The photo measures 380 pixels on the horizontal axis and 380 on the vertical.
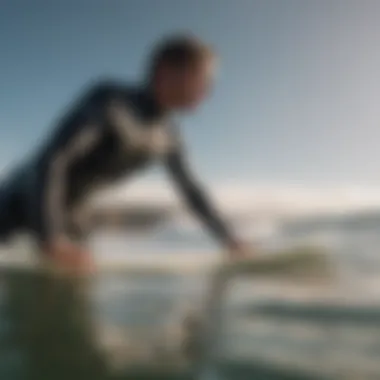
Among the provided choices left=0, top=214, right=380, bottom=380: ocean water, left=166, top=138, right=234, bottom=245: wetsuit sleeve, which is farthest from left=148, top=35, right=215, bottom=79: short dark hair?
left=0, top=214, right=380, bottom=380: ocean water

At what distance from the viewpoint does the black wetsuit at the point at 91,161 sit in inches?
39.2

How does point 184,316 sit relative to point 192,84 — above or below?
below

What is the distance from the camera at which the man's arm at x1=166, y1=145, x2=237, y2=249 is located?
3.40ft

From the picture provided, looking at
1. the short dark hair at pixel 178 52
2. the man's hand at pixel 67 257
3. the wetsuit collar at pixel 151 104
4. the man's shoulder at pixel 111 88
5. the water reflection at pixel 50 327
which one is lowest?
the water reflection at pixel 50 327

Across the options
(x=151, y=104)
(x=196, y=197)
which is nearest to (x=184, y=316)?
(x=196, y=197)

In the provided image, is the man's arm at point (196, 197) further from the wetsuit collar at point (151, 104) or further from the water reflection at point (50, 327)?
the water reflection at point (50, 327)

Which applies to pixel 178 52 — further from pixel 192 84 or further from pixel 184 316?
pixel 184 316

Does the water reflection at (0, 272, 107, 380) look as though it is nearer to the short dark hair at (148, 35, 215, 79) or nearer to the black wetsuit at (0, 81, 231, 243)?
the black wetsuit at (0, 81, 231, 243)

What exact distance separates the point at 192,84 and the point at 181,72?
0.08 feet

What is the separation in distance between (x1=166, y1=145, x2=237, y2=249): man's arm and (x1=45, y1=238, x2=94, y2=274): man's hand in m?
0.14

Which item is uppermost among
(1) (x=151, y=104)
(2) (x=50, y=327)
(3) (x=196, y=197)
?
(1) (x=151, y=104)

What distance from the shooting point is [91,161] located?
1016 millimetres

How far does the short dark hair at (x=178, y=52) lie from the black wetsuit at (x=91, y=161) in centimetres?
4

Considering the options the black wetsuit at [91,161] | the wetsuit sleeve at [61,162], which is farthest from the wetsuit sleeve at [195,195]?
the wetsuit sleeve at [61,162]
